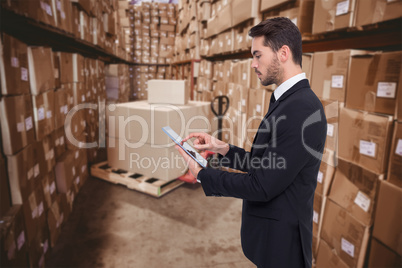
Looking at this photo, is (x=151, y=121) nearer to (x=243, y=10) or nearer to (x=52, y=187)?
(x=52, y=187)

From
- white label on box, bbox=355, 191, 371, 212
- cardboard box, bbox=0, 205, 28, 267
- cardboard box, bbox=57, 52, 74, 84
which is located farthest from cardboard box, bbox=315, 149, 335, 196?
cardboard box, bbox=57, 52, 74, 84

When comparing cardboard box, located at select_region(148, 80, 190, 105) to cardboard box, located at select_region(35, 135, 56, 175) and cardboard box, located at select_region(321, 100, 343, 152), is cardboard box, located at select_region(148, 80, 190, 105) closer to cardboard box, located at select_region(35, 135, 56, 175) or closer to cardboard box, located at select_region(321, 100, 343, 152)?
cardboard box, located at select_region(35, 135, 56, 175)

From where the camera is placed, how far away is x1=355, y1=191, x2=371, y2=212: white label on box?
162 centimetres

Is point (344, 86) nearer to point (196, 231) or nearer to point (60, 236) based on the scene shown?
point (196, 231)

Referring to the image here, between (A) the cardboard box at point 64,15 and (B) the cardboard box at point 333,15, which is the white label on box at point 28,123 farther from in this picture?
(B) the cardboard box at point 333,15

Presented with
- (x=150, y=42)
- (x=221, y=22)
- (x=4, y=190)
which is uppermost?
(x=150, y=42)

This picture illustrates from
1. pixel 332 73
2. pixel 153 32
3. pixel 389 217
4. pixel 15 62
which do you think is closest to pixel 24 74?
pixel 15 62

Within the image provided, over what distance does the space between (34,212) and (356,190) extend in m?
2.27

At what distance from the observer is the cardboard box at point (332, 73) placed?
68.7 inches

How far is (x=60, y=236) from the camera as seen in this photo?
246 centimetres

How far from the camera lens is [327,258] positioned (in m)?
1.94

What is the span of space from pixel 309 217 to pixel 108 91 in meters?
5.87

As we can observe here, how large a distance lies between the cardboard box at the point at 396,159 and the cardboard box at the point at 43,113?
2.38 metres

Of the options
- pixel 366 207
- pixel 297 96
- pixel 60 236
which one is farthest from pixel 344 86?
pixel 60 236
